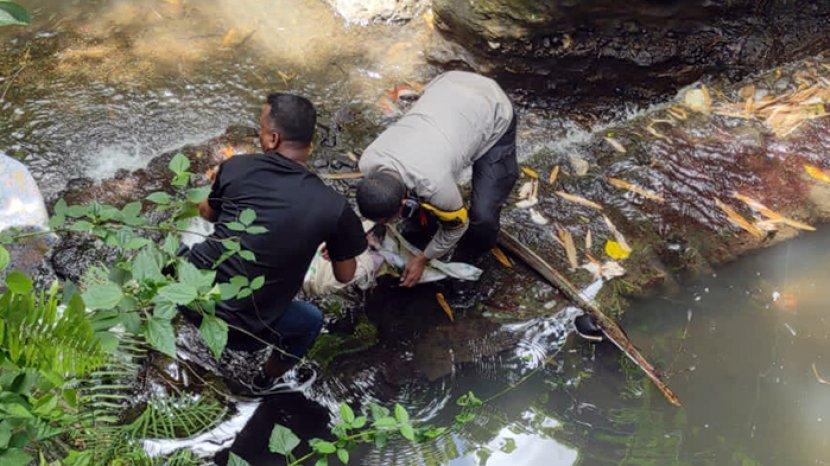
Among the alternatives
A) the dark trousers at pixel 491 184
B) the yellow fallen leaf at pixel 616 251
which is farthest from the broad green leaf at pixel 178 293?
the yellow fallen leaf at pixel 616 251

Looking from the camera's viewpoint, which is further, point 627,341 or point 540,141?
point 540,141

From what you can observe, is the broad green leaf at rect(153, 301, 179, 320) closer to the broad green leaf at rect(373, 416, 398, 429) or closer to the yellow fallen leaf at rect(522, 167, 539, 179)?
the broad green leaf at rect(373, 416, 398, 429)

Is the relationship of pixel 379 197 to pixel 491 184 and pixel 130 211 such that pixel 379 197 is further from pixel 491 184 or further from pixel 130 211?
pixel 130 211

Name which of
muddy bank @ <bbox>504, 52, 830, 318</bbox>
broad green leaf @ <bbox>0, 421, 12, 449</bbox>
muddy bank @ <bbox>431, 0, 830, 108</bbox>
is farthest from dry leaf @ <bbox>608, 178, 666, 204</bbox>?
broad green leaf @ <bbox>0, 421, 12, 449</bbox>

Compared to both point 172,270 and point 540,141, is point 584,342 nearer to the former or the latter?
point 540,141

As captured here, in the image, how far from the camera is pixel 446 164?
3.98 meters

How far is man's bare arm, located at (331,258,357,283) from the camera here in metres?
3.67

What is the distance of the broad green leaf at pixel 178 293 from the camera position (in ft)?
7.48

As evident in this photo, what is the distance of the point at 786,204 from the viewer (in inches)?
214

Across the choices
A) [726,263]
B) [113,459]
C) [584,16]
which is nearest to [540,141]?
[584,16]

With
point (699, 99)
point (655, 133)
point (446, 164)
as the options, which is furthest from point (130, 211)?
point (699, 99)

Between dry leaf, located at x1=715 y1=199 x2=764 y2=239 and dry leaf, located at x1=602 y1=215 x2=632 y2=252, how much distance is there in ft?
2.61

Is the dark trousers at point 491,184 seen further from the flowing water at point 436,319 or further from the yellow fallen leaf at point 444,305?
the flowing water at point 436,319

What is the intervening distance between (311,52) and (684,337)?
3588 mm
